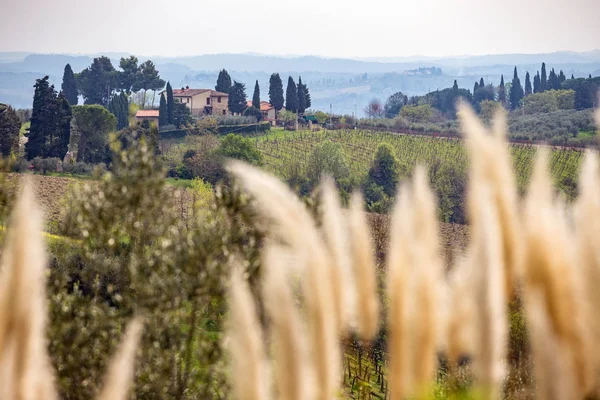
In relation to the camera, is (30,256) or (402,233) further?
(402,233)

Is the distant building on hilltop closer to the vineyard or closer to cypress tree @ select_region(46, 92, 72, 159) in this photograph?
the vineyard

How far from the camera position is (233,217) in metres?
5.73

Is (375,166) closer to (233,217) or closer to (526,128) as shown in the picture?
(526,128)

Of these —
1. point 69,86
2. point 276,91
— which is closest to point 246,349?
point 276,91

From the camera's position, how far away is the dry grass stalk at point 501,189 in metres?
1.30

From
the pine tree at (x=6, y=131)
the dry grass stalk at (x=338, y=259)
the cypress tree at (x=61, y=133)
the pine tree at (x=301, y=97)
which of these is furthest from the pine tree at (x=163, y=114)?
the dry grass stalk at (x=338, y=259)

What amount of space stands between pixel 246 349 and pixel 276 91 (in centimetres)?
6897

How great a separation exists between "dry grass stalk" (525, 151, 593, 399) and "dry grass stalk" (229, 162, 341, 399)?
0.39 meters

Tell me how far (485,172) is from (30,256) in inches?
35.0

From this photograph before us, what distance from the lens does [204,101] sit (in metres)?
70.5

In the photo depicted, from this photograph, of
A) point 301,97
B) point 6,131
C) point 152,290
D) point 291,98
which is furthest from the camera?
point 301,97

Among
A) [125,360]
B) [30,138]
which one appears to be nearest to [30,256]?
[125,360]

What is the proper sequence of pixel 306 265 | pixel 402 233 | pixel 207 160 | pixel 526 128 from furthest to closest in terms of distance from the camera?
pixel 526 128, pixel 207 160, pixel 402 233, pixel 306 265

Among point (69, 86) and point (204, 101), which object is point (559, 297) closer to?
point (204, 101)
